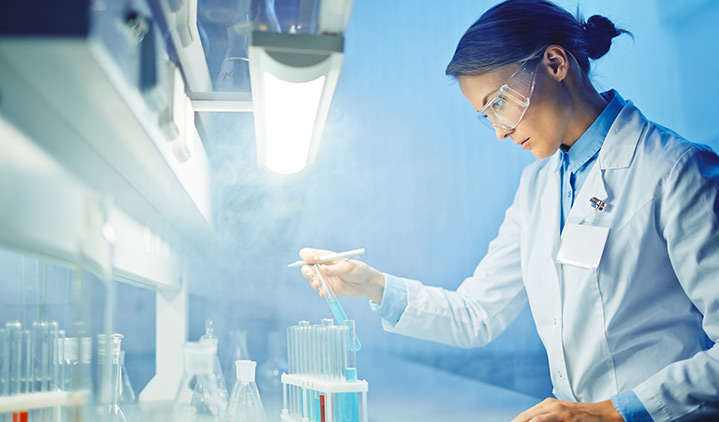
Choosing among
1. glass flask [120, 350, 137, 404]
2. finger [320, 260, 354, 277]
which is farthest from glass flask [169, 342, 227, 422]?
finger [320, 260, 354, 277]

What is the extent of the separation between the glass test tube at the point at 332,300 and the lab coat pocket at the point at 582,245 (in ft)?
2.25

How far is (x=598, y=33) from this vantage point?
1.76 meters

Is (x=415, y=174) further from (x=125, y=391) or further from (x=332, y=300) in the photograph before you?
(x=125, y=391)

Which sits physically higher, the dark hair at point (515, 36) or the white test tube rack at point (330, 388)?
the dark hair at point (515, 36)

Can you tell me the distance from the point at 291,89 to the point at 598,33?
130 cm

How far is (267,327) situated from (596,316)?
1672 mm

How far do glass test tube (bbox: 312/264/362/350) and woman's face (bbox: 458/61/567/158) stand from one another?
725 mm

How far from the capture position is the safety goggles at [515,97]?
1625 millimetres

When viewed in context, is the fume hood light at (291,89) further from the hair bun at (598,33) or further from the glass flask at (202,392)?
the hair bun at (598,33)

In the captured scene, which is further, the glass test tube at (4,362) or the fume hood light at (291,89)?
the glass test tube at (4,362)

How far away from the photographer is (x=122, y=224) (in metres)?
1.20

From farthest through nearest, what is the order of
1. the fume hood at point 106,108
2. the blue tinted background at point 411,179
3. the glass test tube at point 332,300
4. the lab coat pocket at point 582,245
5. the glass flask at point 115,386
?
the blue tinted background at point 411,179 → the lab coat pocket at point 582,245 → the glass test tube at point 332,300 → the glass flask at point 115,386 → the fume hood at point 106,108

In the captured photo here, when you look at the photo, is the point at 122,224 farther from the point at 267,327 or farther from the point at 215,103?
the point at 267,327

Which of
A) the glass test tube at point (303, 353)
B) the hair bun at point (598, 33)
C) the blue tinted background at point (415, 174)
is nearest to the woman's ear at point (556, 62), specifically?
the hair bun at point (598, 33)
